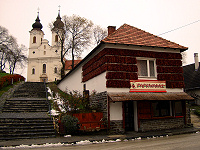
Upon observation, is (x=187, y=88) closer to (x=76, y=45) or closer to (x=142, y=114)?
(x=142, y=114)

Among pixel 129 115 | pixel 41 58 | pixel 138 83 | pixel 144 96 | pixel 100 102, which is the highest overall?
pixel 41 58

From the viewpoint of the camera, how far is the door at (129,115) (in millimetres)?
13117

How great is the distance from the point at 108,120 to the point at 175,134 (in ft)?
13.3

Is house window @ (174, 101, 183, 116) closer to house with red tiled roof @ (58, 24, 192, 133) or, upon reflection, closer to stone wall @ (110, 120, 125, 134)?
house with red tiled roof @ (58, 24, 192, 133)

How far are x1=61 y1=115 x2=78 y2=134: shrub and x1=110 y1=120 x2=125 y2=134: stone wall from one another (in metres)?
2.25

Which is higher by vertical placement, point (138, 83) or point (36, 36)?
point (36, 36)

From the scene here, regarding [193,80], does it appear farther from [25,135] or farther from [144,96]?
[25,135]

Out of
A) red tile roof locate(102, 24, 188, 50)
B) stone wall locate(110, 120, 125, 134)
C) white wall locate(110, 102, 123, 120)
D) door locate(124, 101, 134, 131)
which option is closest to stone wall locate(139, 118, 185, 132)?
door locate(124, 101, 134, 131)

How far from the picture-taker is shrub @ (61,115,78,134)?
11.0 metres

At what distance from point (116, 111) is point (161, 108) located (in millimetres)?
3607

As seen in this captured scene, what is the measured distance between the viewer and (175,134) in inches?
448

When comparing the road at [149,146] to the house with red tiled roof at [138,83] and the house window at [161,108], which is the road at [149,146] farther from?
the house window at [161,108]

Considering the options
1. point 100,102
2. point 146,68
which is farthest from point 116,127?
point 146,68

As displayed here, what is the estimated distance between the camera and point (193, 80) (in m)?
Result: 27.8
